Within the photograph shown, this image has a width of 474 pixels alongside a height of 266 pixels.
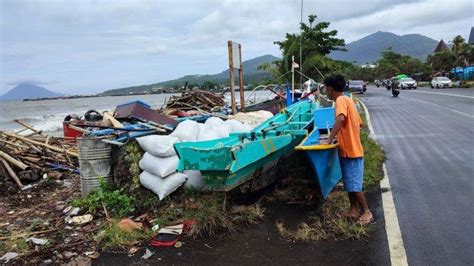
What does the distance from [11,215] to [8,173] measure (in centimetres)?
179

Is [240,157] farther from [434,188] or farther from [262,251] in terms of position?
[434,188]

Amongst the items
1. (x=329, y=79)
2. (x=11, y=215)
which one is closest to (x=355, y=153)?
(x=329, y=79)

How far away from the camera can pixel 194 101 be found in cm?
1312

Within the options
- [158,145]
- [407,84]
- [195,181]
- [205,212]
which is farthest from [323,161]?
[407,84]

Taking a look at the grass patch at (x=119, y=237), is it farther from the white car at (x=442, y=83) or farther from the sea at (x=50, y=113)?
the white car at (x=442, y=83)

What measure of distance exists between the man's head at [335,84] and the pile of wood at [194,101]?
24.0 ft

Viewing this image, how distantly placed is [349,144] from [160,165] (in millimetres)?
2515

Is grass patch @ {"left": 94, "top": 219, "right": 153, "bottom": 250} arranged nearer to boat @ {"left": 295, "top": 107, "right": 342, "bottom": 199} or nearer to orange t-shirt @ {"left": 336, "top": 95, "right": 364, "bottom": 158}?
boat @ {"left": 295, "top": 107, "right": 342, "bottom": 199}

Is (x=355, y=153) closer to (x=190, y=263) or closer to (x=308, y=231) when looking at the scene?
(x=308, y=231)

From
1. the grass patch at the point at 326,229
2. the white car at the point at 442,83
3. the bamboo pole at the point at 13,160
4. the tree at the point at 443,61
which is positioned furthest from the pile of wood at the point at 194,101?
the tree at the point at 443,61

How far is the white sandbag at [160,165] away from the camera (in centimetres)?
565

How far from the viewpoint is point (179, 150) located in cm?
514

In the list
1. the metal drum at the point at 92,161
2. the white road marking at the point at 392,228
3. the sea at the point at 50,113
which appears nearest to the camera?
the white road marking at the point at 392,228

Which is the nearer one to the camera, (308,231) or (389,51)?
(308,231)
